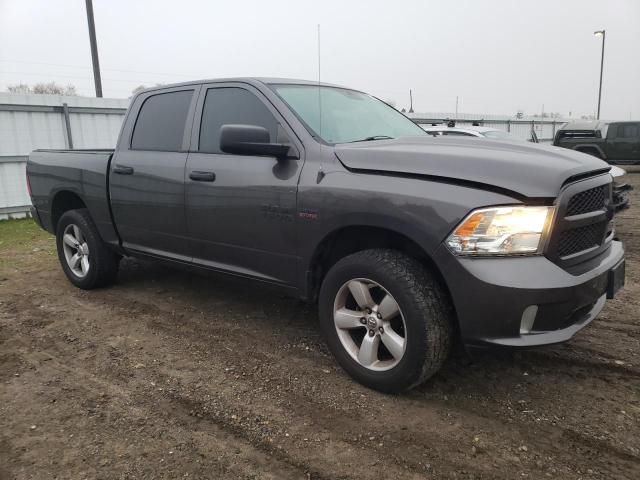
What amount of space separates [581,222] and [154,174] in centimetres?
310

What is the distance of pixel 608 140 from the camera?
16.4 meters

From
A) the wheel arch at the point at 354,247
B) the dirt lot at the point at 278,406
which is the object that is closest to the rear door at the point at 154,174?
the dirt lot at the point at 278,406

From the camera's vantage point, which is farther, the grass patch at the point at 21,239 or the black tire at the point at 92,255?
the grass patch at the point at 21,239

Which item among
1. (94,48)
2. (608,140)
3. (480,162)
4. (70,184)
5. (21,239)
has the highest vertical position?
(94,48)

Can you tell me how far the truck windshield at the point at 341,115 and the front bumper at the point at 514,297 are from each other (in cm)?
128

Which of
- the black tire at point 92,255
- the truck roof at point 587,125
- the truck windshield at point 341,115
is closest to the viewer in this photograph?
the truck windshield at point 341,115

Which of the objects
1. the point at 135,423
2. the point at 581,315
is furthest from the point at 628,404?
the point at 135,423

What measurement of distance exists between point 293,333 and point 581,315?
2.04m

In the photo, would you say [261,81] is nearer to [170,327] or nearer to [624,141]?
[170,327]

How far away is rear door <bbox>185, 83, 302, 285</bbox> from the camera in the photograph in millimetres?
3277

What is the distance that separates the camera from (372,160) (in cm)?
290

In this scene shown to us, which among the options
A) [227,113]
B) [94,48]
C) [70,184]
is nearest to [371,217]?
[227,113]

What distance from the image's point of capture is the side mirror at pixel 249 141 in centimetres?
309

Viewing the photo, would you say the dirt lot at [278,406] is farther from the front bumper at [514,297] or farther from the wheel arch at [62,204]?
the wheel arch at [62,204]
